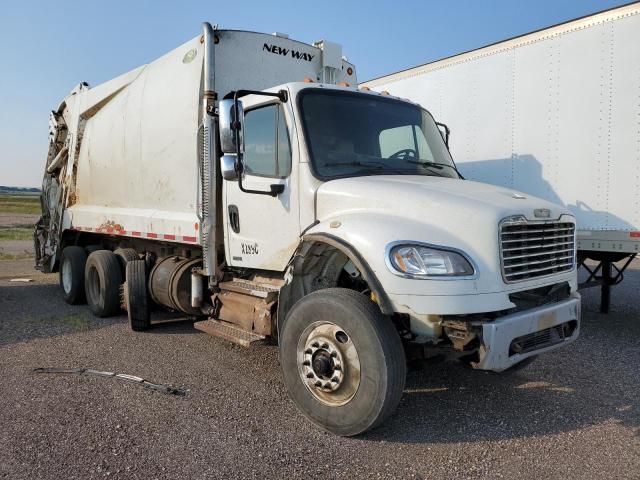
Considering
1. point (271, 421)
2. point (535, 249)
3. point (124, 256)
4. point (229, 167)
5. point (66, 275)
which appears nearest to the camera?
point (535, 249)

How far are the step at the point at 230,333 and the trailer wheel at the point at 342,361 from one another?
2.37 feet

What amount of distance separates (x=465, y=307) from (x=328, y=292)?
103cm

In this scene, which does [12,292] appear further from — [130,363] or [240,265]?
[240,265]

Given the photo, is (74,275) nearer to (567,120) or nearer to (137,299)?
(137,299)

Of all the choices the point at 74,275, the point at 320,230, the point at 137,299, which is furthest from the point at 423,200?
the point at 74,275

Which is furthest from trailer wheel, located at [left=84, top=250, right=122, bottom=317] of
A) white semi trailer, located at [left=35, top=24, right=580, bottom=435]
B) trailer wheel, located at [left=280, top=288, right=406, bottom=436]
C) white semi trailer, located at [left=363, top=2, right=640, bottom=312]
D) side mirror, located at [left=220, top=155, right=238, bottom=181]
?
white semi trailer, located at [left=363, top=2, right=640, bottom=312]

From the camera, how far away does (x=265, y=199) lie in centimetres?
484

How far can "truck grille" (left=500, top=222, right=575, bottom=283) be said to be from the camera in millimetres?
3621

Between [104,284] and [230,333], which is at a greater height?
[104,284]

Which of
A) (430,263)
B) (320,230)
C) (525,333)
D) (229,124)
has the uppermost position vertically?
(229,124)

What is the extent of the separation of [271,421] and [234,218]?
210 centimetres

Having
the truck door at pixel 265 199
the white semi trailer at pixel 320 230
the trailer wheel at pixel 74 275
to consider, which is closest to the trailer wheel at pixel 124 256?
the white semi trailer at pixel 320 230

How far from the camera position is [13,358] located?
5.55 m

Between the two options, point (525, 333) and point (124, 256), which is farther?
point (124, 256)
